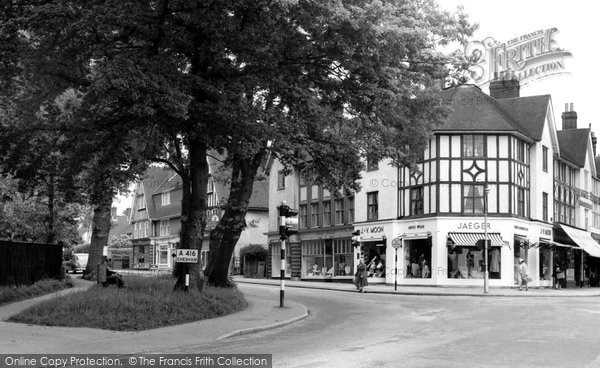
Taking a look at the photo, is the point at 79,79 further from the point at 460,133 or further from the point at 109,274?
the point at 460,133

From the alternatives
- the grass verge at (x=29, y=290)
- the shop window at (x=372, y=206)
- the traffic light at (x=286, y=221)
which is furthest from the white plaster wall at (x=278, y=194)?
the traffic light at (x=286, y=221)

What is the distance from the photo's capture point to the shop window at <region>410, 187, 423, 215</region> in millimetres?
42938

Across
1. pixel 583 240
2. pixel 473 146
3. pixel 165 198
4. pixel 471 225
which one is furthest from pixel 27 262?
pixel 165 198

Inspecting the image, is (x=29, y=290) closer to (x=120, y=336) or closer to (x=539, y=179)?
(x=120, y=336)

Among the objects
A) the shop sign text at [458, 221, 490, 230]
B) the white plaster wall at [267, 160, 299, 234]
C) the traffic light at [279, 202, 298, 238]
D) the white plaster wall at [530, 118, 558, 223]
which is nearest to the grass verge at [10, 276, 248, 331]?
the traffic light at [279, 202, 298, 238]

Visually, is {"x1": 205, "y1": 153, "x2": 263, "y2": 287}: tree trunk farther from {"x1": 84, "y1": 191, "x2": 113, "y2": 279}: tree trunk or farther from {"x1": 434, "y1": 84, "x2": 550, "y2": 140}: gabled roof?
{"x1": 434, "y1": 84, "x2": 550, "y2": 140}: gabled roof

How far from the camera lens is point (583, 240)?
164ft

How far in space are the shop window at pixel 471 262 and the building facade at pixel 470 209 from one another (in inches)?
2.4

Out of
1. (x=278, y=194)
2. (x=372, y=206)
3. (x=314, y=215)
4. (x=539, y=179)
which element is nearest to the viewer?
(x=539, y=179)

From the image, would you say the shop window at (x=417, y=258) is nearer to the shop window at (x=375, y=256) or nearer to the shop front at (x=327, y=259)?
the shop window at (x=375, y=256)

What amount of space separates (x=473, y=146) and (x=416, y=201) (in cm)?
498

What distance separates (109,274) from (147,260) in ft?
213

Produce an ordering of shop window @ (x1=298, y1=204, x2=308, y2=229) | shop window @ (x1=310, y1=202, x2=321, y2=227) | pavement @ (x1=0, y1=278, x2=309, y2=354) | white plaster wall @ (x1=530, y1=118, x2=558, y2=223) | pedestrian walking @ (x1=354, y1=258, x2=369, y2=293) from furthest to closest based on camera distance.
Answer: shop window @ (x1=298, y1=204, x2=308, y2=229) < shop window @ (x1=310, y1=202, x2=321, y2=227) < white plaster wall @ (x1=530, y1=118, x2=558, y2=223) < pedestrian walking @ (x1=354, y1=258, x2=369, y2=293) < pavement @ (x1=0, y1=278, x2=309, y2=354)

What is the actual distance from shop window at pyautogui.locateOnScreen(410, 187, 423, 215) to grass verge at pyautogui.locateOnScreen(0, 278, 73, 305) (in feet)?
77.1
